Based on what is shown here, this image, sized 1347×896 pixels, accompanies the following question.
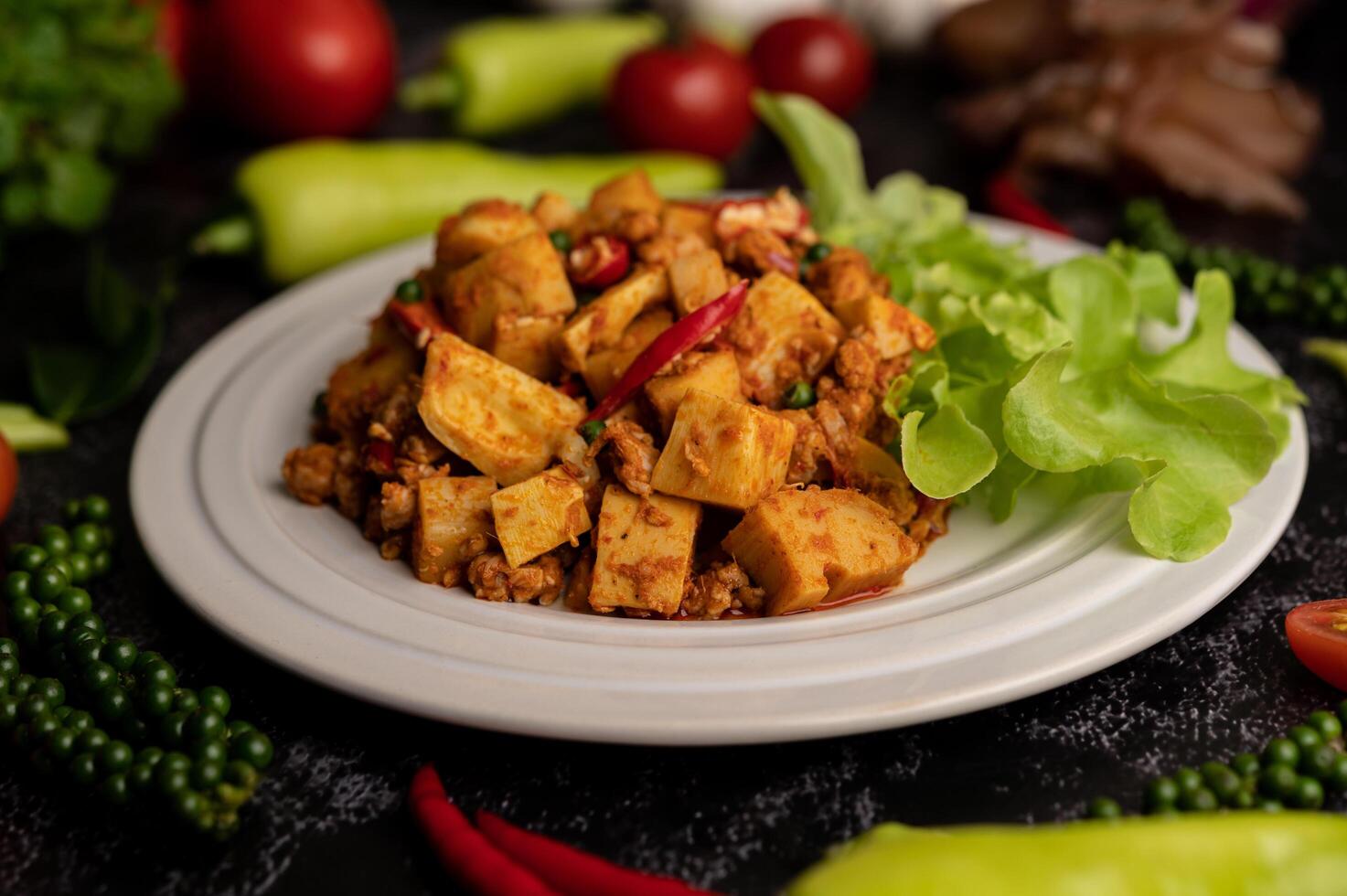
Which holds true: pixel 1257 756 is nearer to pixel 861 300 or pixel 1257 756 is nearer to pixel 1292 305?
pixel 861 300

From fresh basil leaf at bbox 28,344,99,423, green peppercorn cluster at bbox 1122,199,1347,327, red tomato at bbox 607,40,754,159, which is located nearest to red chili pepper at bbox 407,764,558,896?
fresh basil leaf at bbox 28,344,99,423

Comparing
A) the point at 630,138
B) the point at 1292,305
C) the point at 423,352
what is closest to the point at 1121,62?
the point at 1292,305

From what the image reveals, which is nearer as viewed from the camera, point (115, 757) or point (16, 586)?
point (115, 757)

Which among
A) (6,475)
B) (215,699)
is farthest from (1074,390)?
(6,475)

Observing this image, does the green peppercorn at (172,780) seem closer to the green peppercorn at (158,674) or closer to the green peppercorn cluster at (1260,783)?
the green peppercorn at (158,674)

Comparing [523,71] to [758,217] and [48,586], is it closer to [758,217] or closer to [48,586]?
[758,217]

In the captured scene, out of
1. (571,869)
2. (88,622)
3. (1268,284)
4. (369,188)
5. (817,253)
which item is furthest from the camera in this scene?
(369,188)

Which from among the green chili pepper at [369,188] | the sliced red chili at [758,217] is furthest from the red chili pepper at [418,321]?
the green chili pepper at [369,188]
